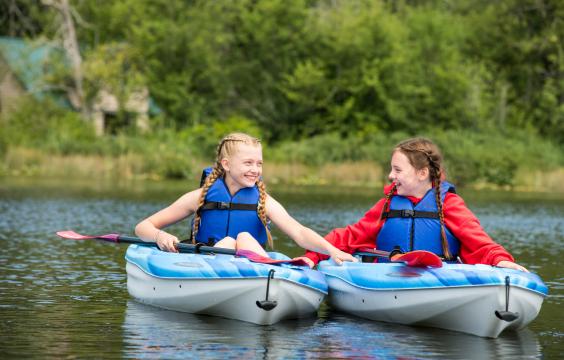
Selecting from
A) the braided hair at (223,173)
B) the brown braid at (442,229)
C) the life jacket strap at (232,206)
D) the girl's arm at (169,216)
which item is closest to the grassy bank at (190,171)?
the girl's arm at (169,216)

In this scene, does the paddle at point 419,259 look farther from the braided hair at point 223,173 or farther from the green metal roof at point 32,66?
the green metal roof at point 32,66

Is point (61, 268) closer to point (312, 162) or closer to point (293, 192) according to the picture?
point (293, 192)

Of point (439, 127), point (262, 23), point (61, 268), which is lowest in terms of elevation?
point (61, 268)

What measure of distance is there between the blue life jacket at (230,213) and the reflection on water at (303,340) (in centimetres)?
79

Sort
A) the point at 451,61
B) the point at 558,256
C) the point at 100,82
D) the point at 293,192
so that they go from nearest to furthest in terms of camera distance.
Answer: the point at 558,256 → the point at 293,192 → the point at 100,82 → the point at 451,61

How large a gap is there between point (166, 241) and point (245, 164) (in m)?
0.94

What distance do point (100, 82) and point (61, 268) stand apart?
109 ft

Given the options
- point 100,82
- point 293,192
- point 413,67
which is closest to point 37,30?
point 100,82

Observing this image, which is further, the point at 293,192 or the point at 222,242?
the point at 293,192

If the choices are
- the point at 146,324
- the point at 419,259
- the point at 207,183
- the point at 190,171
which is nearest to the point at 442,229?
the point at 419,259

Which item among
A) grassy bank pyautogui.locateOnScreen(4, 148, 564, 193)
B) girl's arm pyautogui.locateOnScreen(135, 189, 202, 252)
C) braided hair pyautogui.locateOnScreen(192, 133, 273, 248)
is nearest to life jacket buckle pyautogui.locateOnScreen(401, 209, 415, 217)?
braided hair pyautogui.locateOnScreen(192, 133, 273, 248)

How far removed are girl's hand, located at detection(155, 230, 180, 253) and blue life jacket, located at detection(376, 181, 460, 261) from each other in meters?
1.84

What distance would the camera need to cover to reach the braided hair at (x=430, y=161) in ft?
34.2

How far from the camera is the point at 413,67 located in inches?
1975
